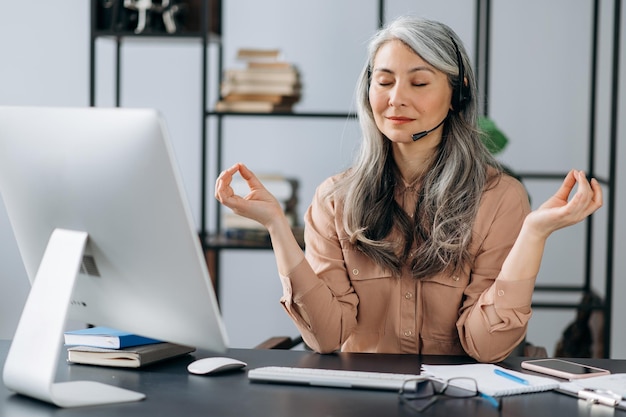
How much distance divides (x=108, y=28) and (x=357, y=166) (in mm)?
1721

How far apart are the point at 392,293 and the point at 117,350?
70 cm

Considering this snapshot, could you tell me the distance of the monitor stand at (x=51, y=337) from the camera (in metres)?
1.48

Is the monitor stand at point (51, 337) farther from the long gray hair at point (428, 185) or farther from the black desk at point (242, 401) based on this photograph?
the long gray hair at point (428, 185)

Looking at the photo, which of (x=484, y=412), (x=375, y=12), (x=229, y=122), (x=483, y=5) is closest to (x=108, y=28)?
(x=229, y=122)

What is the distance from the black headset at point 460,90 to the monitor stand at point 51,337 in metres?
1.00

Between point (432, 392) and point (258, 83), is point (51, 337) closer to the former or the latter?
point (432, 392)

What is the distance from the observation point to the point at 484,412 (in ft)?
4.78

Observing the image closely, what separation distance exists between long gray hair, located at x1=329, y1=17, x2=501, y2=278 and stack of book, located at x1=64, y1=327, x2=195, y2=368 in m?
0.58

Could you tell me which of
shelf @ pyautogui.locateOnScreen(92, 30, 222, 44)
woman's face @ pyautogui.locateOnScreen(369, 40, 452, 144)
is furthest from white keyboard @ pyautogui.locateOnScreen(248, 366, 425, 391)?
shelf @ pyautogui.locateOnScreen(92, 30, 222, 44)

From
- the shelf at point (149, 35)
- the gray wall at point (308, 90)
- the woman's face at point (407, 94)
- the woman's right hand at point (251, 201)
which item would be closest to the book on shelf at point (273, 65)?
the shelf at point (149, 35)

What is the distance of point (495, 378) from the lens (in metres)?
1.65

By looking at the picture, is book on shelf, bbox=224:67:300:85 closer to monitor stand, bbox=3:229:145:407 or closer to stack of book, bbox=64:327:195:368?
stack of book, bbox=64:327:195:368

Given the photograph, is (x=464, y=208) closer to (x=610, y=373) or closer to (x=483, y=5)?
(x=610, y=373)

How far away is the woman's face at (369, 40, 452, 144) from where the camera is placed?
6.91 ft
